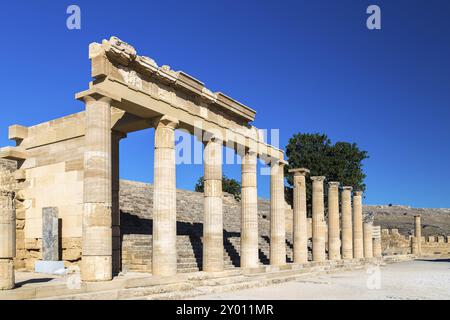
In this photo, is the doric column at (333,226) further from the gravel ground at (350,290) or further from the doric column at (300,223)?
the gravel ground at (350,290)

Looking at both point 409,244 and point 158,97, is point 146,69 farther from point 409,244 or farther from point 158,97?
point 409,244

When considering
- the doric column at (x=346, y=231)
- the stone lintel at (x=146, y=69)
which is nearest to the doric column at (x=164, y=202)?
the stone lintel at (x=146, y=69)

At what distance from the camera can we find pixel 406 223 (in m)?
71.8

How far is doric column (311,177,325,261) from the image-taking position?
2806cm

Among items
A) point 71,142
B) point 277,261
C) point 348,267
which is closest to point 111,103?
point 71,142

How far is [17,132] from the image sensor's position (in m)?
20.5

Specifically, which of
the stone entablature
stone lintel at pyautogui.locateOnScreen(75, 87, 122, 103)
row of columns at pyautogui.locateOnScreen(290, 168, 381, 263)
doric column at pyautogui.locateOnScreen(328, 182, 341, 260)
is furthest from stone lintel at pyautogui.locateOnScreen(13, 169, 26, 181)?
doric column at pyautogui.locateOnScreen(328, 182, 341, 260)

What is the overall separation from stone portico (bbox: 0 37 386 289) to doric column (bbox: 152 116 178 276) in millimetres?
34

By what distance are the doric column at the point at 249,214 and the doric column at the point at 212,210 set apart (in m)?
2.52

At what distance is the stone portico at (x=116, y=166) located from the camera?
13875 millimetres

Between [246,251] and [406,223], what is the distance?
57.2m

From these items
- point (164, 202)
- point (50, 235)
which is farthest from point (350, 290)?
point (50, 235)

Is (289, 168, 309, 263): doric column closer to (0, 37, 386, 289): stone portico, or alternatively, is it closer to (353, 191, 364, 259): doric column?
(0, 37, 386, 289): stone portico

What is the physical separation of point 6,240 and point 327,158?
4002 centimetres
